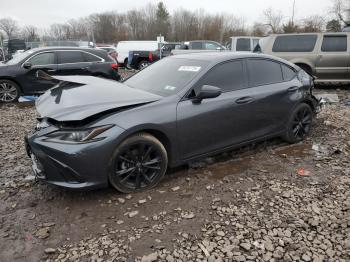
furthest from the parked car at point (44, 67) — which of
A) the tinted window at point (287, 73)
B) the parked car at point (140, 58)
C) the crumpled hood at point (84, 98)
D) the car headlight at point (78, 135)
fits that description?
the parked car at point (140, 58)

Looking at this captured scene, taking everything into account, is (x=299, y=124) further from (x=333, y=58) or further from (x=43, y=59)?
(x=43, y=59)

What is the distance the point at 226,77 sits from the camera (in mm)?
4254

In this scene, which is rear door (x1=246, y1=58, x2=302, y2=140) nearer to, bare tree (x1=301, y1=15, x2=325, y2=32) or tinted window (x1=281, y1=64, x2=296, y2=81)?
tinted window (x1=281, y1=64, x2=296, y2=81)

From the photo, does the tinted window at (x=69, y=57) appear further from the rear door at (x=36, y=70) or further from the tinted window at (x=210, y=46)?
the tinted window at (x=210, y=46)

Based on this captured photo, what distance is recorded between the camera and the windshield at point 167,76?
3.99 metres

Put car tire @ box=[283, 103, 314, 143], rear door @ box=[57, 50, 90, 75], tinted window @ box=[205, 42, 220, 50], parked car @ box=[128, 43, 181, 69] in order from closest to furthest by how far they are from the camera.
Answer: car tire @ box=[283, 103, 314, 143] → rear door @ box=[57, 50, 90, 75] → parked car @ box=[128, 43, 181, 69] → tinted window @ box=[205, 42, 220, 50]

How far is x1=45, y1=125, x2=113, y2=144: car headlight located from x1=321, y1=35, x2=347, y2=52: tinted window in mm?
9080

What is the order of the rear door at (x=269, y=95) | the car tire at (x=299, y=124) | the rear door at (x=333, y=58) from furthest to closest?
the rear door at (x=333, y=58) → the car tire at (x=299, y=124) → the rear door at (x=269, y=95)

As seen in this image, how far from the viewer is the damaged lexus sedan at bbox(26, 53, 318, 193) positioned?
128 inches

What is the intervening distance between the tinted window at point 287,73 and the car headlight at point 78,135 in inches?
122

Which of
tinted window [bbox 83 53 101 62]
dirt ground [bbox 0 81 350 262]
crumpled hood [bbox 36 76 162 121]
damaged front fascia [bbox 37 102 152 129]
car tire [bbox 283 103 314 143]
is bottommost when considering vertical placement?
dirt ground [bbox 0 81 350 262]

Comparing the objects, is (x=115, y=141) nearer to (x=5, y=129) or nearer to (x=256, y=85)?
(x=256, y=85)

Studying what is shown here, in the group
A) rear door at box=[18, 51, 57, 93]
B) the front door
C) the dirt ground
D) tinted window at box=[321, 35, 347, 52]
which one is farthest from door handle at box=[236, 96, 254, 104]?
tinted window at box=[321, 35, 347, 52]

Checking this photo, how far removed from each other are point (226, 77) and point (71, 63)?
650cm
